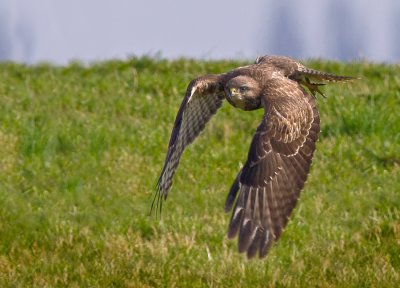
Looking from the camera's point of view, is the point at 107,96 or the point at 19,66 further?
the point at 19,66

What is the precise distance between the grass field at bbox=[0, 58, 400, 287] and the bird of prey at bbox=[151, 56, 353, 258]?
3.19ft

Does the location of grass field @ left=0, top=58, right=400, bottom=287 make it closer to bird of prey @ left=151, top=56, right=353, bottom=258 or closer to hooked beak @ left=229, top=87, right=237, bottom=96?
bird of prey @ left=151, top=56, right=353, bottom=258

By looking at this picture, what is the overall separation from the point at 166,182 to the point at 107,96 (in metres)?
5.17

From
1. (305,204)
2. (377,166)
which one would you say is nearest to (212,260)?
(305,204)

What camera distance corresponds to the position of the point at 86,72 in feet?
58.0

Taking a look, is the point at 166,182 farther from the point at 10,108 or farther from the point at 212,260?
the point at 10,108

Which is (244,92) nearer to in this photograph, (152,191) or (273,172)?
(273,172)

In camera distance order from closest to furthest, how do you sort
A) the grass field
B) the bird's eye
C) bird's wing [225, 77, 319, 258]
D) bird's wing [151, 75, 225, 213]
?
bird's wing [225, 77, 319, 258] < the bird's eye < bird's wing [151, 75, 225, 213] < the grass field

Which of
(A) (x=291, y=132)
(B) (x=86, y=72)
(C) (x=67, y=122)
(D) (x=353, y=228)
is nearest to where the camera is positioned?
(A) (x=291, y=132)

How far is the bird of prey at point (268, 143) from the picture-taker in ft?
28.9

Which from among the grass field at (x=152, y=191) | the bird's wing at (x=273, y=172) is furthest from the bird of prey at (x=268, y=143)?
the grass field at (x=152, y=191)

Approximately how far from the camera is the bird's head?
1010cm

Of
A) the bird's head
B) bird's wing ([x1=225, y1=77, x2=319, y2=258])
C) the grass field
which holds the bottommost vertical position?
the grass field

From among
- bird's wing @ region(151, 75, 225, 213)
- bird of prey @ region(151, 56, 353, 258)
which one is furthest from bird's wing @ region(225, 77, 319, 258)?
bird's wing @ region(151, 75, 225, 213)
